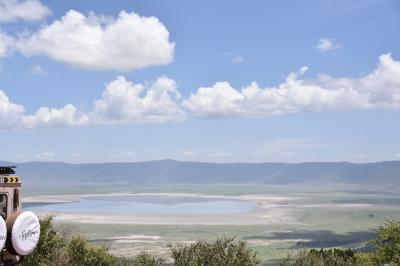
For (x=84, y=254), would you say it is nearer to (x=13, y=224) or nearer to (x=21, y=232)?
(x=21, y=232)

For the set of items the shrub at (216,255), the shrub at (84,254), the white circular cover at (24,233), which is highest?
the white circular cover at (24,233)

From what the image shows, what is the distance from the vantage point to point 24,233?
15891mm

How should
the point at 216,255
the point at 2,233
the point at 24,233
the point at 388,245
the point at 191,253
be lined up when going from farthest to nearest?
the point at 388,245
the point at 191,253
the point at 216,255
the point at 24,233
the point at 2,233

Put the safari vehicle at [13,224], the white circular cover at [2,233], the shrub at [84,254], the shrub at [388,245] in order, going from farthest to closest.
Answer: the shrub at [84,254]
the shrub at [388,245]
the safari vehicle at [13,224]
the white circular cover at [2,233]

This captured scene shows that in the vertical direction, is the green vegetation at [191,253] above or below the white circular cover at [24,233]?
below

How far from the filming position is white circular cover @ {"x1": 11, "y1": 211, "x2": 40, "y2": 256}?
1559cm

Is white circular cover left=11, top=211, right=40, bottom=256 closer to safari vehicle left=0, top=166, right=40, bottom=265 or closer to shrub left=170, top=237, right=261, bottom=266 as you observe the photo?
safari vehicle left=0, top=166, right=40, bottom=265

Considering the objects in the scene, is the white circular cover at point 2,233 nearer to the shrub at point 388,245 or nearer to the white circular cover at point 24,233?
the white circular cover at point 24,233

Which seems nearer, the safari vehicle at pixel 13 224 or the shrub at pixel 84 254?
the safari vehicle at pixel 13 224

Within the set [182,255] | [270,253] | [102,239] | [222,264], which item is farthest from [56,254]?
[102,239]

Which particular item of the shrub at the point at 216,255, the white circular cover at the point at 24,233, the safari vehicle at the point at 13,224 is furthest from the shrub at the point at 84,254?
the white circular cover at the point at 24,233

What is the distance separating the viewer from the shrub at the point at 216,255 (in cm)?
4044

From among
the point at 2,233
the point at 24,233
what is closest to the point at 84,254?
the point at 24,233

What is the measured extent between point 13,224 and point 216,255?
26.9 m
